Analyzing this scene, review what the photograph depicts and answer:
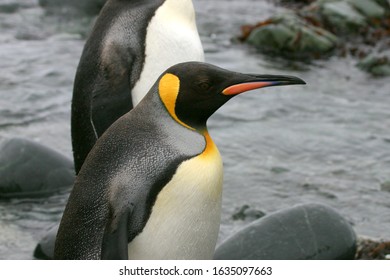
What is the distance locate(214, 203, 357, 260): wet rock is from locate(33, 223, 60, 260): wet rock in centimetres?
98

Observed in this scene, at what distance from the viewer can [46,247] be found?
5246 millimetres

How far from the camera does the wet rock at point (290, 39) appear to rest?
9.97m

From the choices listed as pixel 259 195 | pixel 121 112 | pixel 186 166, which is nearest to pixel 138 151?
pixel 186 166

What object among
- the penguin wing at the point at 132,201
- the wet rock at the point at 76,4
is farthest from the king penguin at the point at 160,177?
the wet rock at the point at 76,4

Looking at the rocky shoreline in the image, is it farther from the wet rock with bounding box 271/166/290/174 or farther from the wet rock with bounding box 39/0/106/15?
the wet rock with bounding box 271/166/290/174

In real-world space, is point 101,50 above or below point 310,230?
above

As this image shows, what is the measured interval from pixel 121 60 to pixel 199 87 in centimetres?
119

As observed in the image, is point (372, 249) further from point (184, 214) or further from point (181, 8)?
point (184, 214)

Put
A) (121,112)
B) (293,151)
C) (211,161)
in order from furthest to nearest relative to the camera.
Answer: (293,151)
(121,112)
(211,161)

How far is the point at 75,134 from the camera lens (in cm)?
486

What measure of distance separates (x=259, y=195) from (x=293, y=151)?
3.16 ft

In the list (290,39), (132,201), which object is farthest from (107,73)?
(290,39)

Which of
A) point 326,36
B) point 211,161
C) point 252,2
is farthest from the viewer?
point 252,2
